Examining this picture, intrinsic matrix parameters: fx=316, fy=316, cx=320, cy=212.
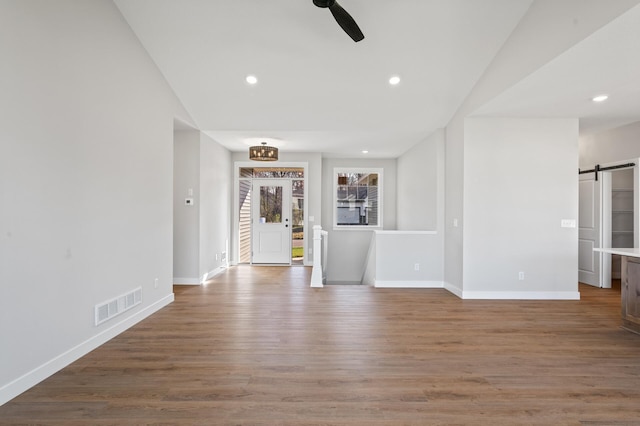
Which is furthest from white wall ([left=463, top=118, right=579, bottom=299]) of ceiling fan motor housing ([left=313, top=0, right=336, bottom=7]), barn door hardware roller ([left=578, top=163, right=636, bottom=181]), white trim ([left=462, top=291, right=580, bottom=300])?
ceiling fan motor housing ([left=313, top=0, right=336, bottom=7])

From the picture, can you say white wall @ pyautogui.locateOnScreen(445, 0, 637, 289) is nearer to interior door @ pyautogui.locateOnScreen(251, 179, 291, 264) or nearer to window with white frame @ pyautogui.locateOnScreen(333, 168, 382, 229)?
window with white frame @ pyautogui.locateOnScreen(333, 168, 382, 229)

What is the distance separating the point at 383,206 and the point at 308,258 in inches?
88.8

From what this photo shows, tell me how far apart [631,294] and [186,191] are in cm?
589

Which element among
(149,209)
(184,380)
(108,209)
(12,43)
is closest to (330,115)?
(149,209)

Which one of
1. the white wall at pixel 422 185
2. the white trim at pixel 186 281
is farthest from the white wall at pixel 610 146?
the white trim at pixel 186 281

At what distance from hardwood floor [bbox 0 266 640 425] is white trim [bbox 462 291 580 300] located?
398 millimetres

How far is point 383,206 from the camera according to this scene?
7.69m

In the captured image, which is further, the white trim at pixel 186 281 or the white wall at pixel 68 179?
the white trim at pixel 186 281

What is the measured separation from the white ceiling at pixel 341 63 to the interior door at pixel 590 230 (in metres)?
1.35

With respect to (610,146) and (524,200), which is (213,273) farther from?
(610,146)

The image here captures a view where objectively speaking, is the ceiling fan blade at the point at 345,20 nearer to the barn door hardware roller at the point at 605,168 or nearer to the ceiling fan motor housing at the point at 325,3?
the ceiling fan motor housing at the point at 325,3

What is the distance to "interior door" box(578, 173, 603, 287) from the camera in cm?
534

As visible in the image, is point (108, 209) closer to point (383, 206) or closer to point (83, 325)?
point (83, 325)

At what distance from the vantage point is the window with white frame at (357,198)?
7.67 meters
